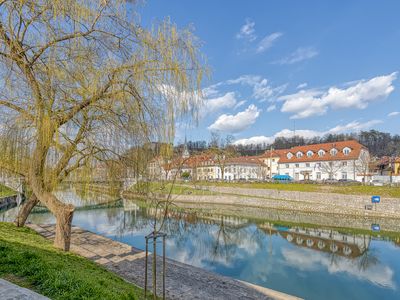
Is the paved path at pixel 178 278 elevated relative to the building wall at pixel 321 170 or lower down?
lower down

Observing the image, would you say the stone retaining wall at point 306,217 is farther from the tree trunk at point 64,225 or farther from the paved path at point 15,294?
the paved path at point 15,294

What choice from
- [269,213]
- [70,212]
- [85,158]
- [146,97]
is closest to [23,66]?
[146,97]

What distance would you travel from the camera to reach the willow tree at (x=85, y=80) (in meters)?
4.38

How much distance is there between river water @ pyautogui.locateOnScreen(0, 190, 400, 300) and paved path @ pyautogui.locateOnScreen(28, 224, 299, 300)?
189 centimetres

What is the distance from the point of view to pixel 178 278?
7805mm

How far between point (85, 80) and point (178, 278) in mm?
5905

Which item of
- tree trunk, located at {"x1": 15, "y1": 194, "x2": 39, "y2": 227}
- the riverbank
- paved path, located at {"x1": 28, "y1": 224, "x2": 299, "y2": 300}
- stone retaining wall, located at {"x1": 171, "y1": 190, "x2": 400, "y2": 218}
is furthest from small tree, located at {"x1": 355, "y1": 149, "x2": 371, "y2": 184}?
tree trunk, located at {"x1": 15, "y1": 194, "x2": 39, "y2": 227}

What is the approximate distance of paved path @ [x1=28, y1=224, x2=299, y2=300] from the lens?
267 inches

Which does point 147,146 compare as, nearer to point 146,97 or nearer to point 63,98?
point 146,97

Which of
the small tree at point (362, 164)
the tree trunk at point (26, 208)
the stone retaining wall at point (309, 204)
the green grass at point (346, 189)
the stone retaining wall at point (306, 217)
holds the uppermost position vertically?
the small tree at point (362, 164)

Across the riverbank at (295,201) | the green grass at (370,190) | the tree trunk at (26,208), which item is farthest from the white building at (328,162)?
the tree trunk at (26,208)

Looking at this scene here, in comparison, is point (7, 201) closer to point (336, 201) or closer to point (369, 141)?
point (336, 201)

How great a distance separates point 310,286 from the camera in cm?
905

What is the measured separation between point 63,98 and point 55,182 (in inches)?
85.4
